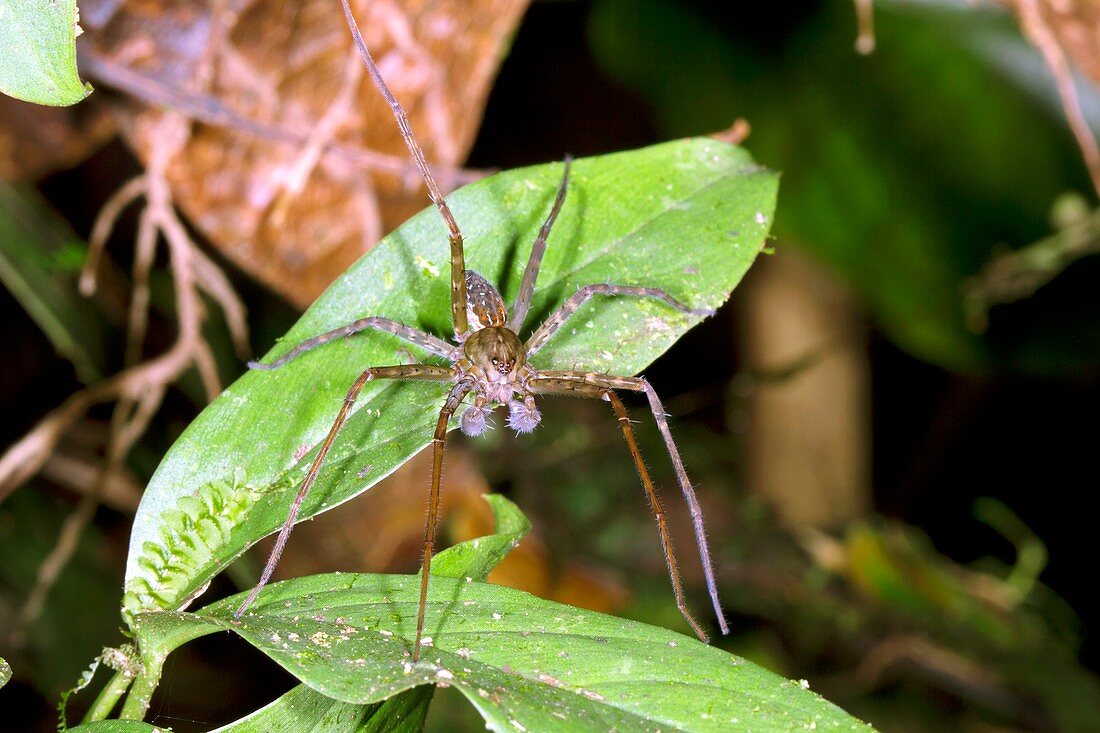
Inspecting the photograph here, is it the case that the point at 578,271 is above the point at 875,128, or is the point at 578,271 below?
above

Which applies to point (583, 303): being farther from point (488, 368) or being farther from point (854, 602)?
point (854, 602)

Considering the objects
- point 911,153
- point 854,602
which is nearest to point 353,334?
point 911,153

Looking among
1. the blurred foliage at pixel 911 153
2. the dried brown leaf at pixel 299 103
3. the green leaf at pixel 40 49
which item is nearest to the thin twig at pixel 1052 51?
the blurred foliage at pixel 911 153

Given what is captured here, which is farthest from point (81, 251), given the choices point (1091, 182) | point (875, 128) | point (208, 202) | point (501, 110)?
point (1091, 182)

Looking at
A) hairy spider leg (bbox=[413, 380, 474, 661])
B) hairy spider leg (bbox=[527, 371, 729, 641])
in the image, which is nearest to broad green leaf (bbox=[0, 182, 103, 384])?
hairy spider leg (bbox=[413, 380, 474, 661])

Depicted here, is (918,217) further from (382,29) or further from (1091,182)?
(382,29)

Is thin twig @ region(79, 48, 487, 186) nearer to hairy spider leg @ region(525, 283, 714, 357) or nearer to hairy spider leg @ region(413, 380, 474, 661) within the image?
hairy spider leg @ region(525, 283, 714, 357)

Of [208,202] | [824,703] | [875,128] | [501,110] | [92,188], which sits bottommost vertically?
[875,128]
